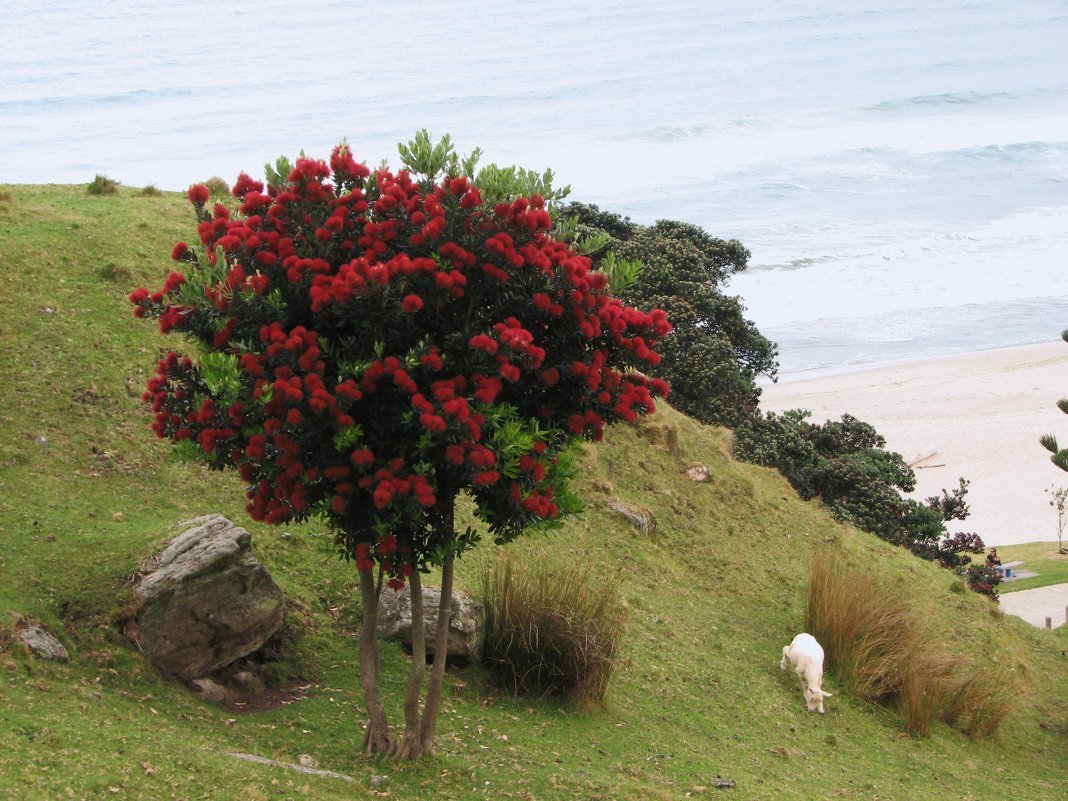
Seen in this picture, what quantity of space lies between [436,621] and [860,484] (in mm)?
14698

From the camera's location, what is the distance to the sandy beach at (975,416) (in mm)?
33938

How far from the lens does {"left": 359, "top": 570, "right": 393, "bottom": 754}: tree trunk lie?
Result: 8156 mm

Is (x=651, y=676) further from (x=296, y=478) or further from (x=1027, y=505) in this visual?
(x=1027, y=505)

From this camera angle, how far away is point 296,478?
24.3 ft

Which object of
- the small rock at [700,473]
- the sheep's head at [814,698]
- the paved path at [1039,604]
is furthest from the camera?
the paved path at [1039,604]

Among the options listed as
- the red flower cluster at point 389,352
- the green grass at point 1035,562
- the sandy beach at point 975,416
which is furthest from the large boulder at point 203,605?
the sandy beach at point 975,416

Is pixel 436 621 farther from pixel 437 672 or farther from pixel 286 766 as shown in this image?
pixel 286 766

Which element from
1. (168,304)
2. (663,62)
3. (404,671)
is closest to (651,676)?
(404,671)

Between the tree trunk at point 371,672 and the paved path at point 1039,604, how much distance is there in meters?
17.4

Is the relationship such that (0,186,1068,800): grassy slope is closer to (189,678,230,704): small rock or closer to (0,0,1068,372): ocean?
(189,678,230,704): small rock

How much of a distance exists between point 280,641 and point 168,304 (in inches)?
143

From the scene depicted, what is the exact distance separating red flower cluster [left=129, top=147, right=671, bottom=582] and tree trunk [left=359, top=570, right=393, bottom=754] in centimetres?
47

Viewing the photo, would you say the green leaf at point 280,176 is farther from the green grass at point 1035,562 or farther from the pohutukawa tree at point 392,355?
the green grass at point 1035,562

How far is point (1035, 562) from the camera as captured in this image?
28.1m
